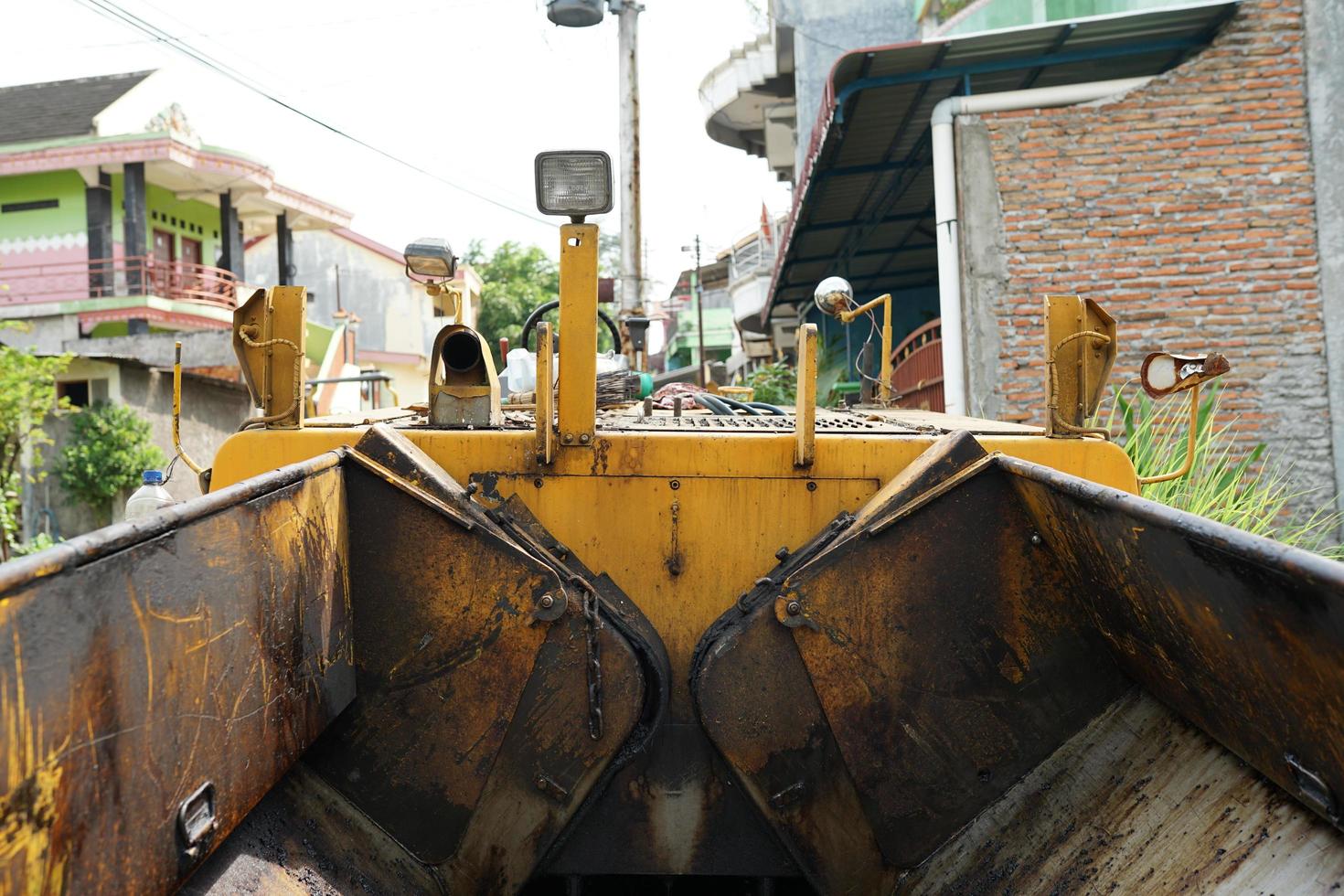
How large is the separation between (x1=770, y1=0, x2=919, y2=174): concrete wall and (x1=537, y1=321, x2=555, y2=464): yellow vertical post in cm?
1702

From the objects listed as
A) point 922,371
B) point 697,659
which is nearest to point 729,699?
point 697,659

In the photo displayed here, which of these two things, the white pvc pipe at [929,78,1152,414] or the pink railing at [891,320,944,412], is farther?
the pink railing at [891,320,944,412]

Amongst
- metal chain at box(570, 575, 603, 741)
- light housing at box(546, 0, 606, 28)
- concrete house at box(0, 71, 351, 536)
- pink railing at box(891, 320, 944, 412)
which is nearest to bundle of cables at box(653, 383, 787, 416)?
metal chain at box(570, 575, 603, 741)

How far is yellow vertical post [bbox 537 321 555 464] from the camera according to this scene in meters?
2.71

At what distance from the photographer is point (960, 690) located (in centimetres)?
256

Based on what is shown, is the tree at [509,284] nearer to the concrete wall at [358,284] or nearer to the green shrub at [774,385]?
the concrete wall at [358,284]

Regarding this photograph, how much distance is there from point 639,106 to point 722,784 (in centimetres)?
1193

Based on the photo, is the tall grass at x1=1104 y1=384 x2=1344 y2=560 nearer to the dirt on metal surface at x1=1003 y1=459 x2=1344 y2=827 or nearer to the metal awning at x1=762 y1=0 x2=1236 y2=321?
the metal awning at x1=762 y1=0 x2=1236 y2=321

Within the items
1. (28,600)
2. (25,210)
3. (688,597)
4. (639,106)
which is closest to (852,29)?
(639,106)

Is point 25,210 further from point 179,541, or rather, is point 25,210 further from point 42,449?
point 179,541

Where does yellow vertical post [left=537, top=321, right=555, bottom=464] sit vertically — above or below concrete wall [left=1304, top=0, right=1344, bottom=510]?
below

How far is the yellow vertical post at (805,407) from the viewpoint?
274 cm

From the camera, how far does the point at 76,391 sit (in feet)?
59.9

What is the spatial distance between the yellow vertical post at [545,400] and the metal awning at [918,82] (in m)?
6.35
